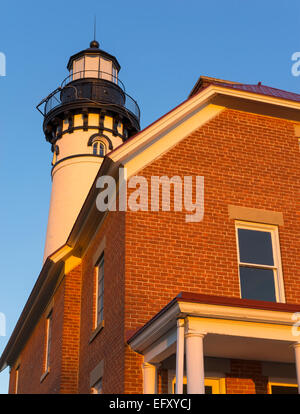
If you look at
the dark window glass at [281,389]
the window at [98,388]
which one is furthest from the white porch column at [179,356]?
the window at [98,388]

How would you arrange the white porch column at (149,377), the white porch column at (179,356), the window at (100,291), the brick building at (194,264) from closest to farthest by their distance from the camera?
the white porch column at (179,356)
the brick building at (194,264)
the white porch column at (149,377)
the window at (100,291)

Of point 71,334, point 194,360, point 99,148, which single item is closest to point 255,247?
point 194,360

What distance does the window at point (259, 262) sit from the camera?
12914mm

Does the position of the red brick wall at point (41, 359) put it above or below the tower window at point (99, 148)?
below

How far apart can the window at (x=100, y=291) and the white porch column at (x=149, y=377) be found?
3.13 metres

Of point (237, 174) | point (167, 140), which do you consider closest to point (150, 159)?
point (167, 140)

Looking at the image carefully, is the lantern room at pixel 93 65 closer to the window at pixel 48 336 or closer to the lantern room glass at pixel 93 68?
the lantern room glass at pixel 93 68

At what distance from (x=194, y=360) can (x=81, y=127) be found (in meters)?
22.8

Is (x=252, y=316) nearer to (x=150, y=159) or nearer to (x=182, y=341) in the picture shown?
(x=182, y=341)

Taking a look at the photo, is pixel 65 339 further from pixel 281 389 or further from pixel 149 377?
pixel 281 389

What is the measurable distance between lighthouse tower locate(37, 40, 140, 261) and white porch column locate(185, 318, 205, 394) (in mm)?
18437

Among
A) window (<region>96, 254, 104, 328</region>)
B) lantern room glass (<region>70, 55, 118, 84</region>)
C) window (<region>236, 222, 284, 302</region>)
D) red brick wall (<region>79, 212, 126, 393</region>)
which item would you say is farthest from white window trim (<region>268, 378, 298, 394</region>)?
lantern room glass (<region>70, 55, 118, 84</region>)

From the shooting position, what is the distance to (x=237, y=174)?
14.0 metres

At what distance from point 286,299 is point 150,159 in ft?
13.7
